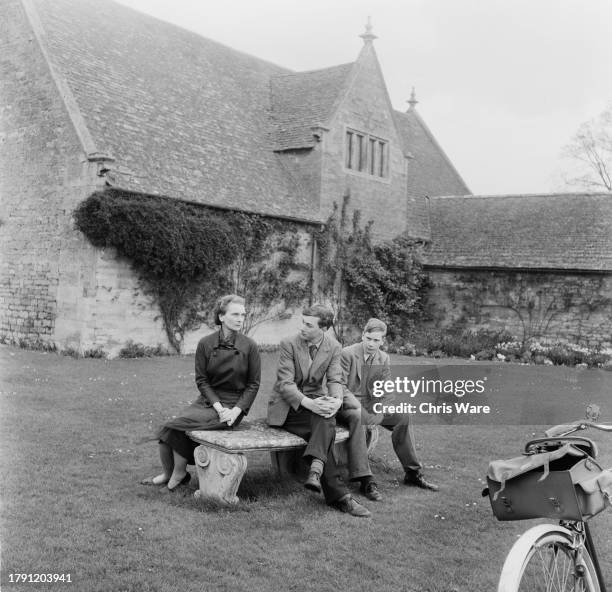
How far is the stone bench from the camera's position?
19.9 ft

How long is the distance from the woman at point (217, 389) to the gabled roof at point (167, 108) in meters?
10.4

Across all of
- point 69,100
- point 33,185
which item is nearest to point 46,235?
point 33,185

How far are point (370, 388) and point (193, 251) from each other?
34.5ft

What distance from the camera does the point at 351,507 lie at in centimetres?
616

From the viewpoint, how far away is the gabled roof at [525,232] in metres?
22.2

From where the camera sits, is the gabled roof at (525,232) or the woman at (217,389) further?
the gabled roof at (525,232)

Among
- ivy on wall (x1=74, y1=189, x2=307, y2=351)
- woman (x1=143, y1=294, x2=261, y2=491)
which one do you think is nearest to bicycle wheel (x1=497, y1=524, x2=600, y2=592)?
woman (x1=143, y1=294, x2=261, y2=491)

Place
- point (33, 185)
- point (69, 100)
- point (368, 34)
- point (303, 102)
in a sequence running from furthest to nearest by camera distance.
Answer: point (368, 34) → point (303, 102) → point (33, 185) → point (69, 100)

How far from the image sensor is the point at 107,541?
16.7 ft

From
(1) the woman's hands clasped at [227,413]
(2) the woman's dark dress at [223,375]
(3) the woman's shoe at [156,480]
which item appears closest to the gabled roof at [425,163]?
(2) the woman's dark dress at [223,375]

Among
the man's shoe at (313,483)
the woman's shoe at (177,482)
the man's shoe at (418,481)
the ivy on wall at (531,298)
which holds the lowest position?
the man's shoe at (418,481)

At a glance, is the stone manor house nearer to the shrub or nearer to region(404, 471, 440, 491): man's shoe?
the shrub

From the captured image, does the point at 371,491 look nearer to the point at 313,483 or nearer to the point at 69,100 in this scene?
the point at 313,483

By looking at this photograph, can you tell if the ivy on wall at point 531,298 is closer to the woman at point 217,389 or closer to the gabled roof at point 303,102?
the gabled roof at point 303,102
